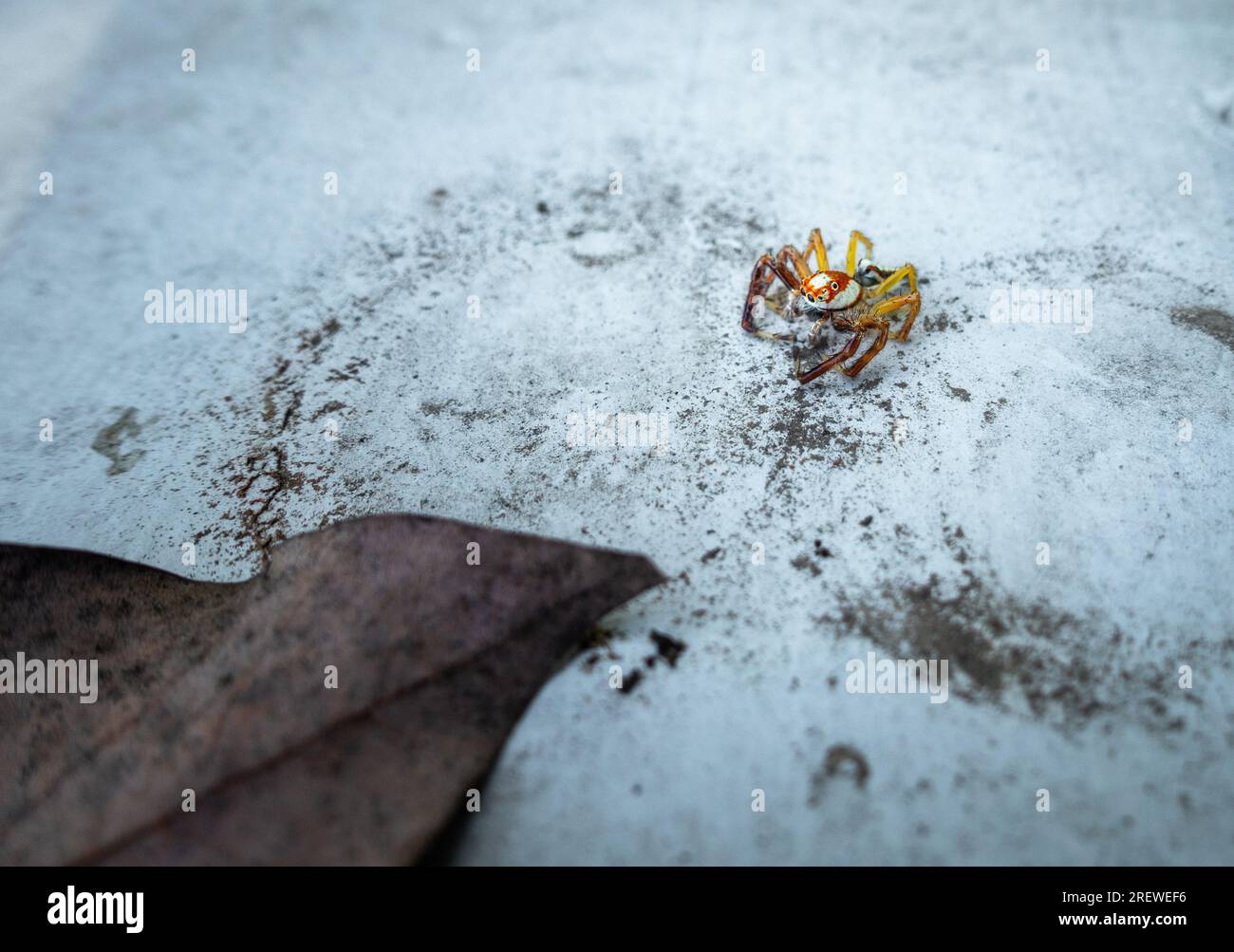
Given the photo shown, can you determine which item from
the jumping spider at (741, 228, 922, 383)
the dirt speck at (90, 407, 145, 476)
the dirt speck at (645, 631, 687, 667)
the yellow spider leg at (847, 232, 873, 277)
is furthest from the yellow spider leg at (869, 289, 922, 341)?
the dirt speck at (90, 407, 145, 476)

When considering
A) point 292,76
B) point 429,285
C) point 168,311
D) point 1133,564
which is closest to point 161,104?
point 292,76

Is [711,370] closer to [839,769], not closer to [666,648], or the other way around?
[666,648]

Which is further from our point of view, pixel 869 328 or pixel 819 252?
pixel 819 252

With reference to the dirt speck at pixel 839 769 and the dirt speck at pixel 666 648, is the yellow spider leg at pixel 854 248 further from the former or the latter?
the dirt speck at pixel 839 769

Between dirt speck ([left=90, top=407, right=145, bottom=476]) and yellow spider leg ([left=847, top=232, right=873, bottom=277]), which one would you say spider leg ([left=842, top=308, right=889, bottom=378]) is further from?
dirt speck ([left=90, top=407, right=145, bottom=476])

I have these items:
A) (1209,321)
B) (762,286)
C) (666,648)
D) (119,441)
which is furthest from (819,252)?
(119,441)

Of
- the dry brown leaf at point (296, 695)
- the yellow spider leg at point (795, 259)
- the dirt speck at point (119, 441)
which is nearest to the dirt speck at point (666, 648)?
the dry brown leaf at point (296, 695)

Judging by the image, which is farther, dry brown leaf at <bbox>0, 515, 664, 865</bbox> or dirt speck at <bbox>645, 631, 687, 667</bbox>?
dirt speck at <bbox>645, 631, 687, 667</bbox>
